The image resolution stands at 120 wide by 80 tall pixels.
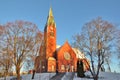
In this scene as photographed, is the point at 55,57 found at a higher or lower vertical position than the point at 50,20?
lower

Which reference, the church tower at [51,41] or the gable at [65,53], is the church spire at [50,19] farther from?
the gable at [65,53]

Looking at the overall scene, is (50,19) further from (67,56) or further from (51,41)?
(67,56)

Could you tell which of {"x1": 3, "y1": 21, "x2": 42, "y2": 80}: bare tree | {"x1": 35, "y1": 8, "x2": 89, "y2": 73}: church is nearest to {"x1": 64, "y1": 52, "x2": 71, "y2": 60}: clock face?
{"x1": 35, "y1": 8, "x2": 89, "y2": 73}: church

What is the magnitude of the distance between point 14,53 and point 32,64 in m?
3.82

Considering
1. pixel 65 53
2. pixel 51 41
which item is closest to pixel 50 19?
pixel 51 41

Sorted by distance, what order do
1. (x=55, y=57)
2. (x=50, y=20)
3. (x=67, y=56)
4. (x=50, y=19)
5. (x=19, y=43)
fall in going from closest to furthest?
1. (x=19, y=43)
2. (x=55, y=57)
3. (x=67, y=56)
4. (x=50, y=20)
5. (x=50, y=19)

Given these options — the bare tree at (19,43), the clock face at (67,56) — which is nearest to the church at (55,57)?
the clock face at (67,56)

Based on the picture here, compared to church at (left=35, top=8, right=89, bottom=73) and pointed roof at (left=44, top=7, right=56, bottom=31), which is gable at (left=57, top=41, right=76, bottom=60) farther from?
pointed roof at (left=44, top=7, right=56, bottom=31)

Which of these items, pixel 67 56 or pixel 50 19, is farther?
pixel 50 19

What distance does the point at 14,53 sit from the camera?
32.8 m

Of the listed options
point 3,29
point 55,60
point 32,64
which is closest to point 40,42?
point 32,64

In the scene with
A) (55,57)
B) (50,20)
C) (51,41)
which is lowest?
(55,57)

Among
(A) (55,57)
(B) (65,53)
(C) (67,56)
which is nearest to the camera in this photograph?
(A) (55,57)

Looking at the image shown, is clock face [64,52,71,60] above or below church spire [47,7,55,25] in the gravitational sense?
below
